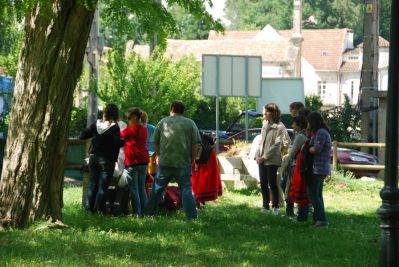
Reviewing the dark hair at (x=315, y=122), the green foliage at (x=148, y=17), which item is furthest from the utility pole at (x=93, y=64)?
the green foliage at (x=148, y=17)

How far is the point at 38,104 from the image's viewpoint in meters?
11.9

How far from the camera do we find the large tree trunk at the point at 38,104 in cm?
1190

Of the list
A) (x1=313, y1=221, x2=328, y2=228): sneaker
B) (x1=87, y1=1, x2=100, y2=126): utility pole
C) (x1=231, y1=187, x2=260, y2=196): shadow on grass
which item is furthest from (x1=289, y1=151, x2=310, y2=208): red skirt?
(x1=87, y1=1, x2=100, y2=126): utility pole

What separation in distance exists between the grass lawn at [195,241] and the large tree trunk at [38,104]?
1.30 feet

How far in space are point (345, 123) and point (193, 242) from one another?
28.8 m

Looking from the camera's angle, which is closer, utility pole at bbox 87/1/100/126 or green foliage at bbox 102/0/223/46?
green foliage at bbox 102/0/223/46

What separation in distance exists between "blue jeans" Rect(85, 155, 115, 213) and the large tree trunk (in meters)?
1.92

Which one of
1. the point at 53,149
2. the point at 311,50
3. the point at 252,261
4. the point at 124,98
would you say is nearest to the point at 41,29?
the point at 53,149

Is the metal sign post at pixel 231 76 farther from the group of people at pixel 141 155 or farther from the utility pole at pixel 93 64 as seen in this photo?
the group of people at pixel 141 155

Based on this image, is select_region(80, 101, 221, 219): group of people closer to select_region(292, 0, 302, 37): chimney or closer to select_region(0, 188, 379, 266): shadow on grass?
select_region(0, 188, 379, 266): shadow on grass

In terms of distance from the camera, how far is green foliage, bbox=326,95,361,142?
39219 millimetres

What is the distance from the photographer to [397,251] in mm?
9164

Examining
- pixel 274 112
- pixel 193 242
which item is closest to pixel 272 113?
pixel 274 112

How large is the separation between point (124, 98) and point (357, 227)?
20666 millimetres
